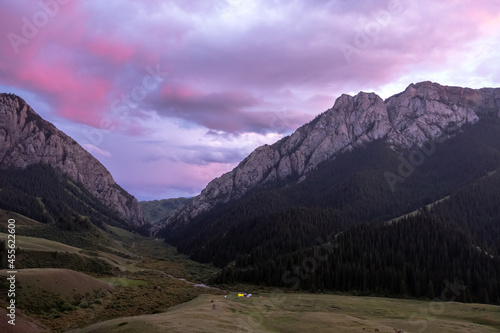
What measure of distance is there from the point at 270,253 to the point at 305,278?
164 ft

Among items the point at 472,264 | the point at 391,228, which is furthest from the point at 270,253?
the point at 472,264

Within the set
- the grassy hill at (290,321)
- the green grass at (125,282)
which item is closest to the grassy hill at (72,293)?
the green grass at (125,282)

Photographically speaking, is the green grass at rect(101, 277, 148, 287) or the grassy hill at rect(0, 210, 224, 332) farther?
the green grass at rect(101, 277, 148, 287)

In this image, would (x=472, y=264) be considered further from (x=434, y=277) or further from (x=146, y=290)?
(x=146, y=290)

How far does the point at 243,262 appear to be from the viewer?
152750 millimetres

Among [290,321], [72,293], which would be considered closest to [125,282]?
[72,293]

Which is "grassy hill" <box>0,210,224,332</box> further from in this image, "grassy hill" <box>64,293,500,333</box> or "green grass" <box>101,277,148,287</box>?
"grassy hill" <box>64,293,500,333</box>

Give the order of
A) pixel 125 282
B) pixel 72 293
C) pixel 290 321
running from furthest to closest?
pixel 125 282 → pixel 72 293 → pixel 290 321

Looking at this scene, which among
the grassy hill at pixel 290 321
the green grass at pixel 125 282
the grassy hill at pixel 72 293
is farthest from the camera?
the green grass at pixel 125 282

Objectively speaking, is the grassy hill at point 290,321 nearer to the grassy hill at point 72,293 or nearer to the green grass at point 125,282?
the grassy hill at point 72,293

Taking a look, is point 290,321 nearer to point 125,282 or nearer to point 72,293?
point 72,293

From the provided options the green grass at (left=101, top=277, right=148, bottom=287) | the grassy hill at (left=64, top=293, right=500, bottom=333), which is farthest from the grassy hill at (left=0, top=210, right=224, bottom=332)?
the grassy hill at (left=64, top=293, right=500, bottom=333)

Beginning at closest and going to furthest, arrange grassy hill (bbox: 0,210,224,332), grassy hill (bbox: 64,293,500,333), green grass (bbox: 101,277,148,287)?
1. grassy hill (bbox: 64,293,500,333)
2. grassy hill (bbox: 0,210,224,332)
3. green grass (bbox: 101,277,148,287)

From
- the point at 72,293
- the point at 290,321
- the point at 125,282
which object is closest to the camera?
the point at 290,321
